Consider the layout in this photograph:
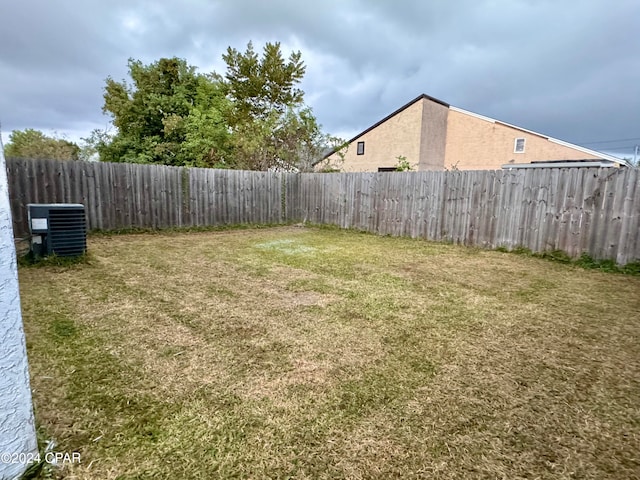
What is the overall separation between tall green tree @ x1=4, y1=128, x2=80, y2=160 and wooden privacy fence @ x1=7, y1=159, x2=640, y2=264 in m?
11.1

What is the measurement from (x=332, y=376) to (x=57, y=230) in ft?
15.0

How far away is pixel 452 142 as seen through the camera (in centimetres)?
→ 1822

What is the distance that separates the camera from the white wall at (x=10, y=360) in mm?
1030

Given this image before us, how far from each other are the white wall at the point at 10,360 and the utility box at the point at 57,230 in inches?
155

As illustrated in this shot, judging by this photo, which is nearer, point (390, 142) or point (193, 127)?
point (193, 127)

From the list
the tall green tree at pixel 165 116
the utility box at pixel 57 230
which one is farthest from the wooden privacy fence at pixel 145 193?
the tall green tree at pixel 165 116

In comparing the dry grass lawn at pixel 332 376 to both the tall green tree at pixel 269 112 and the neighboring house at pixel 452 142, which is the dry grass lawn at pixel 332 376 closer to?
the tall green tree at pixel 269 112

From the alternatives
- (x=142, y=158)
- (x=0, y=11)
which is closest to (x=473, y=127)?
(x=142, y=158)

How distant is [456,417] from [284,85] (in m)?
20.7

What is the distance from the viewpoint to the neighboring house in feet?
51.2

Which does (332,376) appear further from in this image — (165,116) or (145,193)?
(165,116)

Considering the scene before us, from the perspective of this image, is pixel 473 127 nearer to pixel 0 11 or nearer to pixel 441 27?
pixel 441 27

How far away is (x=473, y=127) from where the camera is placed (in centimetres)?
1720

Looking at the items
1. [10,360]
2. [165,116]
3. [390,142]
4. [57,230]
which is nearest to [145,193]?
[57,230]
